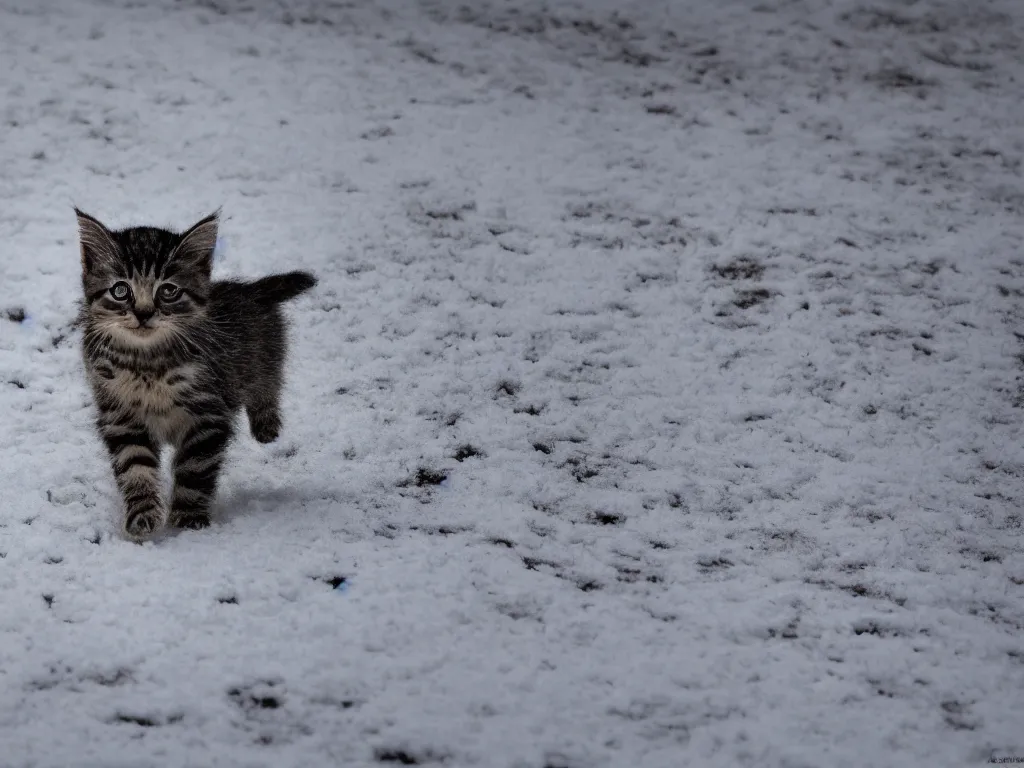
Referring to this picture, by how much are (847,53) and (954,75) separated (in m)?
0.87

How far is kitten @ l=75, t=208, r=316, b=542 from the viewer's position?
4.04 m

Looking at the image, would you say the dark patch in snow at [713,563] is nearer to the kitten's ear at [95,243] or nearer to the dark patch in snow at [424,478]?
the dark patch in snow at [424,478]

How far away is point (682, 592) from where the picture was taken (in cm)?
389

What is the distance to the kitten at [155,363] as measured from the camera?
404 cm

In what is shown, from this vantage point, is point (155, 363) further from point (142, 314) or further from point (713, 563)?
point (713, 563)

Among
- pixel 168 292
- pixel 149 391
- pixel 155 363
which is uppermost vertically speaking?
pixel 168 292

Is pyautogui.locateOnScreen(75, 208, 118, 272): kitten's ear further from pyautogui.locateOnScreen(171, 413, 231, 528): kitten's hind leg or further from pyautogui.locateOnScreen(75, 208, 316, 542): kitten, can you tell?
pyautogui.locateOnScreen(171, 413, 231, 528): kitten's hind leg

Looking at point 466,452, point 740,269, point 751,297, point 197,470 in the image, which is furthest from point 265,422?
point 740,269

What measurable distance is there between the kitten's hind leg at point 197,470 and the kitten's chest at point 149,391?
9 centimetres

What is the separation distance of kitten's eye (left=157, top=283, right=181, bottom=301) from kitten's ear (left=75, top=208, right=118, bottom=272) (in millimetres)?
193

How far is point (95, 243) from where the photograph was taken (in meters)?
4.06

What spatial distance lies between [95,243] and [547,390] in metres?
2.13

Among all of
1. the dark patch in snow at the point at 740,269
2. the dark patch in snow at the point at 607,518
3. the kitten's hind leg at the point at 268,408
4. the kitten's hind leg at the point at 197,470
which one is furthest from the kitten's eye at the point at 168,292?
the dark patch in snow at the point at 740,269

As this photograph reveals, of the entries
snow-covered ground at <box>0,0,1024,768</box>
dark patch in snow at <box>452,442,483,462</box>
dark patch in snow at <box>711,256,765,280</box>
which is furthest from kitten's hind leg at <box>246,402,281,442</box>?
dark patch in snow at <box>711,256,765,280</box>
